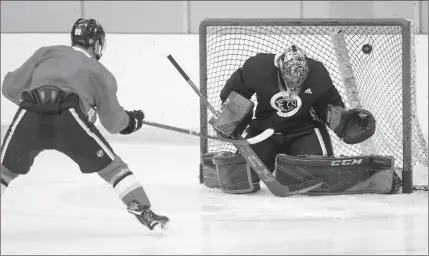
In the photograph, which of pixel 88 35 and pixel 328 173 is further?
pixel 328 173

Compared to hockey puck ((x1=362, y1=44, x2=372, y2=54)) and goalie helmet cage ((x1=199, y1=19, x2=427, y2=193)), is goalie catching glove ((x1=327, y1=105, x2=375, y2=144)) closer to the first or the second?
goalie helmet cage ((x1=199, y1=19, x2=427, y2=193))

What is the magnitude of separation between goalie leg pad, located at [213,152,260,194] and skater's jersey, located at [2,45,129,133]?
944 millimetres

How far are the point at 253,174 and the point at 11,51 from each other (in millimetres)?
2347

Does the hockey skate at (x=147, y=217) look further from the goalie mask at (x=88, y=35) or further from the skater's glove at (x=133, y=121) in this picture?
the goalie mask at (x=88, y=35)

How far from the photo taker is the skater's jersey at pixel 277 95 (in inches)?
165

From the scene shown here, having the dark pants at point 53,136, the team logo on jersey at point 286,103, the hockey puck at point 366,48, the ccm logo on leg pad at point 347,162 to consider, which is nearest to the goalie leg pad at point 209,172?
the team logo on jersey at point 286,103

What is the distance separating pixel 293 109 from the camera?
13.8 ft

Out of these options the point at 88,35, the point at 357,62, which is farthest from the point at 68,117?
the point at 357,62

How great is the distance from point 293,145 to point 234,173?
1.02ft

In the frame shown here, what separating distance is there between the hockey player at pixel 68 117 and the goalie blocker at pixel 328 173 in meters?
0.97

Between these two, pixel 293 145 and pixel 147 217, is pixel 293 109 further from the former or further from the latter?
pixel 147 217

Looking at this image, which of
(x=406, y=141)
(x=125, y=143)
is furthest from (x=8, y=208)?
(x=125, y=143)

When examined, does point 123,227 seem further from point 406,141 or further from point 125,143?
point 125,143

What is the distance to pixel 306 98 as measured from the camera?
4180 millimetres
